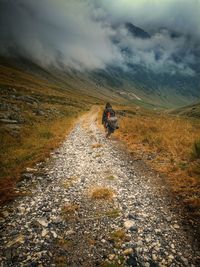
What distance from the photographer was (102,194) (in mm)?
7859

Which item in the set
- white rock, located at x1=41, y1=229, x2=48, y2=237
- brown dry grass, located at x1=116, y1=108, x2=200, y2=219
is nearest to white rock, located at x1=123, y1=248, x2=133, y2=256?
white rock, located at x1=41, y1=229, x2=48, y2=237

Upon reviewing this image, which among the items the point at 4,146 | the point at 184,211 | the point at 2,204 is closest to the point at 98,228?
the point at 184,211

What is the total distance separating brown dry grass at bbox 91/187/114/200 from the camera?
7709 mm

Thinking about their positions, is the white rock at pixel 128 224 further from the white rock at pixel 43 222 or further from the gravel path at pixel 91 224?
the white rock at pixel 43 222

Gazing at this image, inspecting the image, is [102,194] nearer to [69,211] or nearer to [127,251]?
[69,211]

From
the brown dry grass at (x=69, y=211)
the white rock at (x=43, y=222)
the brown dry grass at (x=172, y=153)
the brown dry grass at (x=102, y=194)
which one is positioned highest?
the brown dry grass at (x=172, y=153)

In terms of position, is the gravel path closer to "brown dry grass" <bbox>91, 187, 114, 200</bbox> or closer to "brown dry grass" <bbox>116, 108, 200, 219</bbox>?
"brown dry grass" <bbox>91, 187, 114, 200</bbox>

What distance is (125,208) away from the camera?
23.2 ft

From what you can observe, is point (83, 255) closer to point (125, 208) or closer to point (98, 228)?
point (98, 228)

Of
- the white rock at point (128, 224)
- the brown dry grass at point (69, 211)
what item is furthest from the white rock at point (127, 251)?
the brown dry grass at point (69, 211)

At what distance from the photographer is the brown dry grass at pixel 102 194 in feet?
25.3

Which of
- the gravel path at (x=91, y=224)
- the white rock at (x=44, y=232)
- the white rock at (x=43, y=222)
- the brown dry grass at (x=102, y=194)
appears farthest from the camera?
the brown dry grass at (x=102, y=194)

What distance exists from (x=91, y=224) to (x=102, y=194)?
181 cm

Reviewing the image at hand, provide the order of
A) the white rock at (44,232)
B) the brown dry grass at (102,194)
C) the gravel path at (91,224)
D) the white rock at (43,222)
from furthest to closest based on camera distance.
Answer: the brown dry grass at (102,194)
the white rock at (43,222)
the white rock at (44,232)
the gravel path at (91,224)
